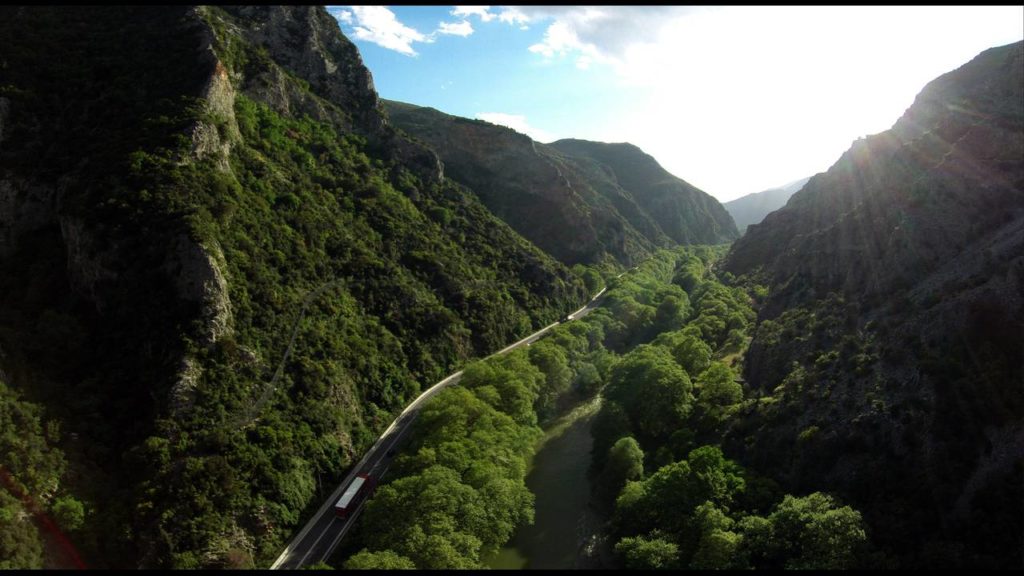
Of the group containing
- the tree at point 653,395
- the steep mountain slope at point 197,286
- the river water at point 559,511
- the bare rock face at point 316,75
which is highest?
the bare rock face at point 316,75

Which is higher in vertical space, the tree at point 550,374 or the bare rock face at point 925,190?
the bare rock face at point 925,190

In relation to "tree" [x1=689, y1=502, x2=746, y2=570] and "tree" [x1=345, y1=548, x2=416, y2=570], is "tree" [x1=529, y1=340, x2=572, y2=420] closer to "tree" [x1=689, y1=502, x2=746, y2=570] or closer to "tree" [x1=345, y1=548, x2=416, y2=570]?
"tree" [x1=689, y1=502, x2=746, y2=570]

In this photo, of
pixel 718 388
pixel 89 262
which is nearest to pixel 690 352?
pixel 718 388

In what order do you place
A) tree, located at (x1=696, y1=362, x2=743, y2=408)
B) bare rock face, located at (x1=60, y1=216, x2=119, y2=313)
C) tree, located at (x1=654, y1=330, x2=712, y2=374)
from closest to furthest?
1. bare rock face, located at (x1=60, y1=216, x2=119, y2=313)
2. tree, located at (x1=696, y1=362, x2=743, y2=408)
3. tree, located at (x1=654, y1=330, x2=712, y2=374)

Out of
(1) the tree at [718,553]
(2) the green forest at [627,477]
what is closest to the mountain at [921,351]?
(2) the green forest at [627,477]

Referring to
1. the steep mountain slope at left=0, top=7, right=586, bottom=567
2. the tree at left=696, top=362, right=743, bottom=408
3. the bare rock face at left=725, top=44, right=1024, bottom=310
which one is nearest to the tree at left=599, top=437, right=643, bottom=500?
the tree at left=696, top=362, right=743, bottom=408

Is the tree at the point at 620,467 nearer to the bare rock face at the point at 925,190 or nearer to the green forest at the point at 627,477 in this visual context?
the green forest at the point at 627,477
